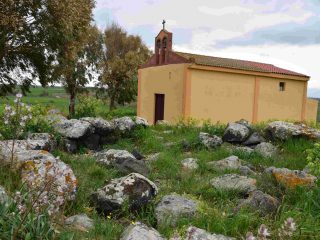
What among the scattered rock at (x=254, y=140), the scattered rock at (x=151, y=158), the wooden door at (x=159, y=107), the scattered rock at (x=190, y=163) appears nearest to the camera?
the scattered rock at (x=190, y=163)

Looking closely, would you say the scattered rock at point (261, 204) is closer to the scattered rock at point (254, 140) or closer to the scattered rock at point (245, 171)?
the scattered rock at point (245, 171)

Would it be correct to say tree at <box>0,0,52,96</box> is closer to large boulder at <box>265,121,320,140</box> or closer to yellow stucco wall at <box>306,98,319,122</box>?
large boulder at <box>265,121,320,140</box>

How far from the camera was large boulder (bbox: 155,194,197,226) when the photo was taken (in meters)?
5.29

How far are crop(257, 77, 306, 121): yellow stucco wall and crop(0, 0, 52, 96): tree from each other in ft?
43.7

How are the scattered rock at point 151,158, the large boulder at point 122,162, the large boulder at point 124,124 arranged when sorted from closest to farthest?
the large boulder at point 122,162 < the scattered rock at point 151,158 < the large boulder at point 124,124

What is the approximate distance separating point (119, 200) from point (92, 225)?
2.99ft

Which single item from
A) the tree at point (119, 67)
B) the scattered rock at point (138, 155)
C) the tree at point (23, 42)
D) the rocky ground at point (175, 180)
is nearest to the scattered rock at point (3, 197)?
the rocky ground at point (175, 180)

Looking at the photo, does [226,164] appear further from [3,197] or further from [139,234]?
[3,197]

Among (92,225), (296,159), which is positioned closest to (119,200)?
(92,225)

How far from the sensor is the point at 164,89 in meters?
23.3

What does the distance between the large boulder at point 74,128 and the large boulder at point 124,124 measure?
123 cm

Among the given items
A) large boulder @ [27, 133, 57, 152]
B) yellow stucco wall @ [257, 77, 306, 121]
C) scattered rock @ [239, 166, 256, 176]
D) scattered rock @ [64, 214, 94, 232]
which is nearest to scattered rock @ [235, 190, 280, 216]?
scattered rock @ [239, 166, 256, 176]

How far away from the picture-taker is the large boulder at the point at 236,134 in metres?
11.5

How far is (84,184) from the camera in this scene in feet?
21.3
